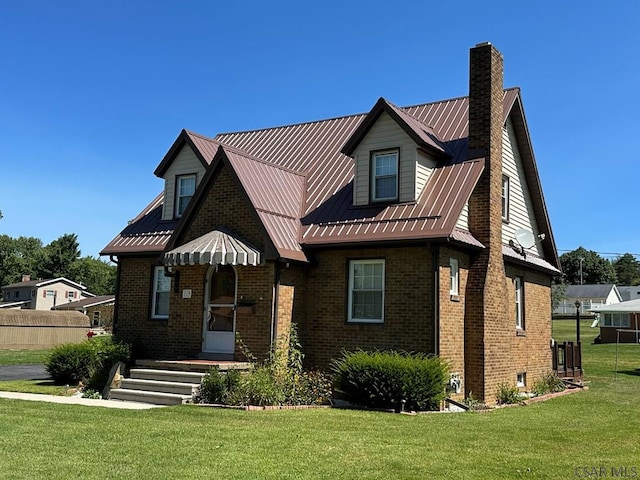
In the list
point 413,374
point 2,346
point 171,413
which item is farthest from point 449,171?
point 2,346

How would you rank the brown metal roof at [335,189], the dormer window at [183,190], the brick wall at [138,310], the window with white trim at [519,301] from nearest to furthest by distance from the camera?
1. the brown metal roof at [335,189]
2. the brick wall at [138,310]
3. the window with white trim at [519,301]
4. the dormer window at [183,190]

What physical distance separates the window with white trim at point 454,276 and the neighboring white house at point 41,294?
240 ft

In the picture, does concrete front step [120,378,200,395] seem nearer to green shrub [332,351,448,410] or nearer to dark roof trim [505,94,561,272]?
green shrub [332,351,448,410]

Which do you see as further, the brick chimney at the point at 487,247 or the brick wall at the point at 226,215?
the brick wall at the point at 226,215

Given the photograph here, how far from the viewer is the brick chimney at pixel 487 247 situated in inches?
626

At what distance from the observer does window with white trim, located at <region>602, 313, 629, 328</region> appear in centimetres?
5247

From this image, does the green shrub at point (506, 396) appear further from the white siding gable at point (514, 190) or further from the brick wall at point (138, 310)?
the brick wall at point (138, 310)

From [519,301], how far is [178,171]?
37.0 ft

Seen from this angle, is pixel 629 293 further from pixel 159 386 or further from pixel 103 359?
pixel 159 386

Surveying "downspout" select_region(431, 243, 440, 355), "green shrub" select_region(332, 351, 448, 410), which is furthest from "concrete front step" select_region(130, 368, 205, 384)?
"downspout" select_region(431, 243, 440, 355)

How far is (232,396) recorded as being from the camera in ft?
44.8

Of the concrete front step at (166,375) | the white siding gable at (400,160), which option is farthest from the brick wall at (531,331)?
the concrete front step at (166,375)

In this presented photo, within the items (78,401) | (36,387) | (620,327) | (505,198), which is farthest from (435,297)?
(620,327)

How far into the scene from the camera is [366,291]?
52.6ft
